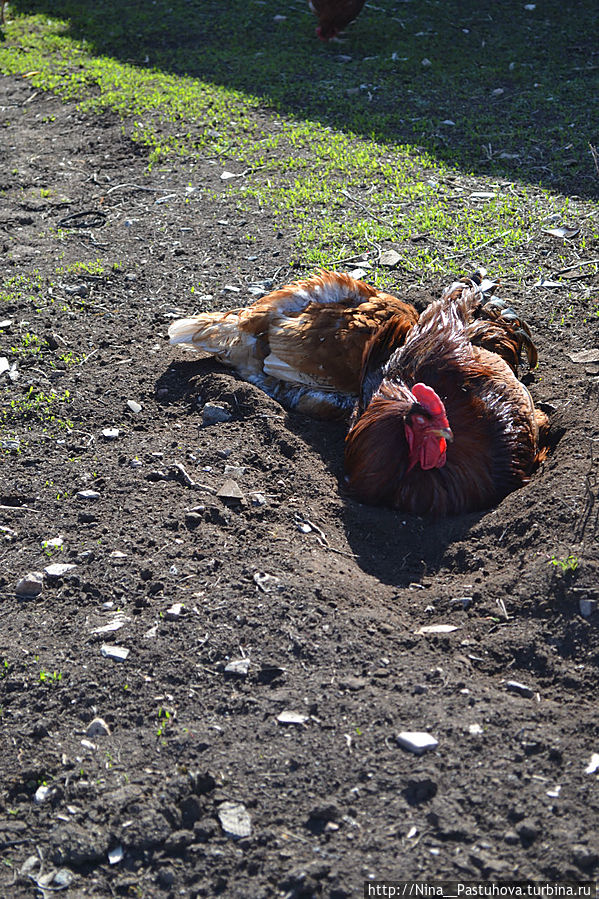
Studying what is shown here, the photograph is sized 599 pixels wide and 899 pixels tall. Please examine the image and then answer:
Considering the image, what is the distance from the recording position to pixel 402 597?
3.21 metres

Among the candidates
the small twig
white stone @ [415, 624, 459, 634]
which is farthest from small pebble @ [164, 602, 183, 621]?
the small twig

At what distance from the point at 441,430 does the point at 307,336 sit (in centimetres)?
121

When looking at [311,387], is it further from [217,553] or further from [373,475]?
[217,553]

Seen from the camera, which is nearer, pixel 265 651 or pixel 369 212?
pixel 265 651

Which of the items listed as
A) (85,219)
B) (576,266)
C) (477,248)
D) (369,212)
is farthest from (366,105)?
(576,266)

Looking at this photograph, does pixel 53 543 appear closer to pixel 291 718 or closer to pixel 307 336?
pixel 291 718

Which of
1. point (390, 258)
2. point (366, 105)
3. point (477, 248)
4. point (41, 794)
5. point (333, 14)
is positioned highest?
point (333, 14)

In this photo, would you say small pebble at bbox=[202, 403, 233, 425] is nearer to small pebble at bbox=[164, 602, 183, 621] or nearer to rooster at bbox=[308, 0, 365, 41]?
small pebble at bbox=[164, 602, 183, 621]

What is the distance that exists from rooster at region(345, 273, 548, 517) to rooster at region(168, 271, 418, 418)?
17 centimetres

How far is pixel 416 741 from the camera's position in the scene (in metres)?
2.48

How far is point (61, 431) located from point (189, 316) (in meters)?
1.29

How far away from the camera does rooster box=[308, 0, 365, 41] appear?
30.0 feet

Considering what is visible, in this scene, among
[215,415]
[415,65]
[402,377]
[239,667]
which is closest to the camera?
[239,667]

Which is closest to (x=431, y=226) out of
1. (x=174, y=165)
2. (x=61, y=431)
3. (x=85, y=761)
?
(x=174, y=165)
